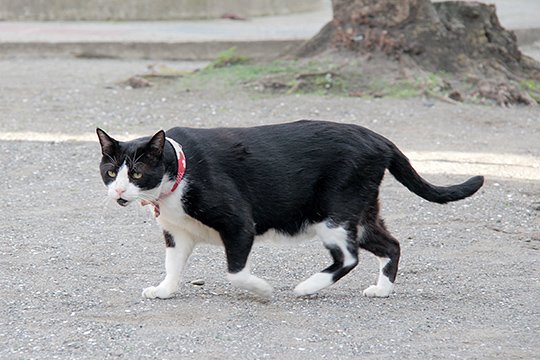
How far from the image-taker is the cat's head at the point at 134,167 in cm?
460

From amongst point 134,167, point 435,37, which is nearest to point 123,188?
point 134,167

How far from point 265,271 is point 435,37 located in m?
5.32

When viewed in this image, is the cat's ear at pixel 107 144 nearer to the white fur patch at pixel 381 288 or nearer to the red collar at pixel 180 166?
the red collar at pixel 180 166

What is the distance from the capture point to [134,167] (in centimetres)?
460

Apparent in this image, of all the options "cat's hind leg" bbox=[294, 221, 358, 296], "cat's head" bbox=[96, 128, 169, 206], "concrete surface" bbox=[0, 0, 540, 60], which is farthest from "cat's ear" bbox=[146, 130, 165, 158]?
"concrete surface" bbox=[0, 0, 540, 60]

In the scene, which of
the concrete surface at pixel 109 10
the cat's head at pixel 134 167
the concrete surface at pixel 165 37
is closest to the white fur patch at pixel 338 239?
the cat's head at pixel 134 167

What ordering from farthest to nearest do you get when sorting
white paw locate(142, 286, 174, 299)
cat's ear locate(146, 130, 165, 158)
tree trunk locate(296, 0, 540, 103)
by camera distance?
tree trunk locate(296, 0, 540, 103) → white paw locate(142, 286, 174, 299) → cat's ear locate(146, 130, 165, 158)

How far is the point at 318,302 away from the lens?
4.97 meters

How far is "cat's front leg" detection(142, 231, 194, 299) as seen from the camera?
4.93m

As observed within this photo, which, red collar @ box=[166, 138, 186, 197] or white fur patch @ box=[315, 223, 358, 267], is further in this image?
white fur patch @ box=[315, 223, 358, 267]

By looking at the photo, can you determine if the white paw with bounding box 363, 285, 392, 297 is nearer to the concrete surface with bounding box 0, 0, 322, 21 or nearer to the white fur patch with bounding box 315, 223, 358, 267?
the white fur patch with bounding box 315, 223, 358, 267

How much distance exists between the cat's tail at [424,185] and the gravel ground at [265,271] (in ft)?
1.56

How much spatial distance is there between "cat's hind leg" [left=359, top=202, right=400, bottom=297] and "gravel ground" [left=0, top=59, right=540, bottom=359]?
12 cm

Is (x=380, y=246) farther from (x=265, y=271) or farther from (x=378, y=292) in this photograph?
(x=265, y=271)
